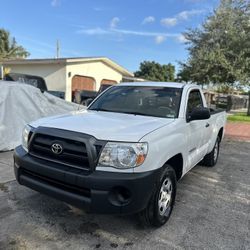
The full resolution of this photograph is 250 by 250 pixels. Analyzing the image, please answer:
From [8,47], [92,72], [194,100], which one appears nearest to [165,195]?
[194,100]

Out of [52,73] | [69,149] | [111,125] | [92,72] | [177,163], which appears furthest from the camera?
[92,72]

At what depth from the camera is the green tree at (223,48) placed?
62.1ft

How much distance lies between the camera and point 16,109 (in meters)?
7.41

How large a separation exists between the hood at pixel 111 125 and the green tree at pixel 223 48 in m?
16.3

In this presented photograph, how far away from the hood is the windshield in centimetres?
30

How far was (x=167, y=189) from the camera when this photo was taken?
3643mm

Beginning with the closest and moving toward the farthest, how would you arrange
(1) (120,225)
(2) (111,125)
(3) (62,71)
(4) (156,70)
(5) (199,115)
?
(2) (111,125) < (1) (120,225) < (5) (199,115) < (3) (62,71) < (4) (156,70)

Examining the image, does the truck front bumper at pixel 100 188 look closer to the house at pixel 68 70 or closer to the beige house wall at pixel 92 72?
the beige house wall at pixel 92 72

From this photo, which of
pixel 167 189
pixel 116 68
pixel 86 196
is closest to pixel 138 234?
pixel 167 189

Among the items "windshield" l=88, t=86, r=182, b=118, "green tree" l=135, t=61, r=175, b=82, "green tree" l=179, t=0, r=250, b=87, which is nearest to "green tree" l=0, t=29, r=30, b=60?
"green tree" l=135, t=61, r=175, b=82

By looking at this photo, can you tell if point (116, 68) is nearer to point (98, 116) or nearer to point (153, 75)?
point (98, 116)

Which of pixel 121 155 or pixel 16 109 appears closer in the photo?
pixel 121 155

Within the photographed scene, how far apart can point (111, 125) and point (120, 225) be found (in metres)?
1.24

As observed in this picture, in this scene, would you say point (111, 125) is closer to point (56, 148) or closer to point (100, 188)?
point (56, 148)
